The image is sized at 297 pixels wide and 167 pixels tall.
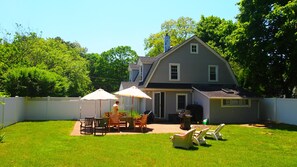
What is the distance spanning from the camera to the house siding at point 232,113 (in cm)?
2366

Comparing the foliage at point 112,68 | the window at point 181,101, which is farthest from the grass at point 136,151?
the foliage at point 112,68

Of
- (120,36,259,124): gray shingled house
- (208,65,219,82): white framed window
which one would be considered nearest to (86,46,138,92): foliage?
(120,36,259,124): gray shingled house

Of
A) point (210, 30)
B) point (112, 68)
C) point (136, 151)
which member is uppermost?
point (210, 30)

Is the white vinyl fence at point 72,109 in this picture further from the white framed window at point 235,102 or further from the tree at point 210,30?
the tree at point 210,30

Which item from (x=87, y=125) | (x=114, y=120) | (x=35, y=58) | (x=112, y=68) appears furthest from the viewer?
(x=112, y=68)

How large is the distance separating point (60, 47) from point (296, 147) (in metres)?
47.0

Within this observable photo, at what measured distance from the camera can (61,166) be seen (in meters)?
8.91

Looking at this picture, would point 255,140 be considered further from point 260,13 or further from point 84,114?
point 84,114

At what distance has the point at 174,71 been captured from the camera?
26.8 m

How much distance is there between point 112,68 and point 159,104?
4809 cm

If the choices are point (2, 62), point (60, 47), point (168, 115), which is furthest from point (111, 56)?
point (168, 115)

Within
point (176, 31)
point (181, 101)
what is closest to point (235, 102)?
point (181, 101)

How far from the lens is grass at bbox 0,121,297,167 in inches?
382

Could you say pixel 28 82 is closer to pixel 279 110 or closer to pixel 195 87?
pixel 195 87
